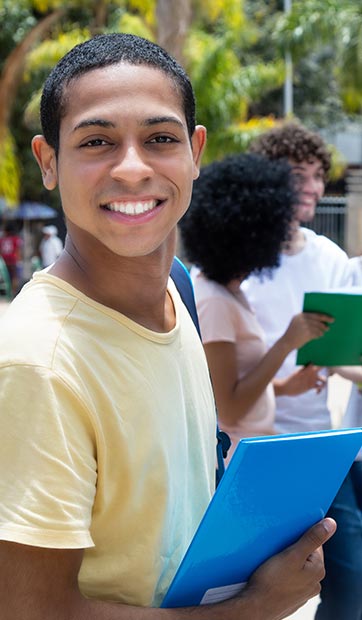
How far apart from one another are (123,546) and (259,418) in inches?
56.9

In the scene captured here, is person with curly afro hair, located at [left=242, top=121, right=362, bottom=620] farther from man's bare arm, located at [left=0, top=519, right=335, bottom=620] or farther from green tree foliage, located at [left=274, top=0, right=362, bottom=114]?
green tree foliage, located at [left=274, top=0, right=362, bottom=114]

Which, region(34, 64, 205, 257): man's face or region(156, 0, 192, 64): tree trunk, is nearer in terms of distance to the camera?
region(34, 64, 205, 257): man's face

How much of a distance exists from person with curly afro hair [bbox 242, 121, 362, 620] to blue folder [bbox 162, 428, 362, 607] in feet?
4.06

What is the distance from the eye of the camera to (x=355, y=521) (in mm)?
2699

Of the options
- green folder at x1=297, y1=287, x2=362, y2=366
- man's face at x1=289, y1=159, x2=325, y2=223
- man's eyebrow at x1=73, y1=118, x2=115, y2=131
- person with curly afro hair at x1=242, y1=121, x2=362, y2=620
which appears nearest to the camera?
man's eyebrow at x1=73, y1=118, x2=115, y2=131

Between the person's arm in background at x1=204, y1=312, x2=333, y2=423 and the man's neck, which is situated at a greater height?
the man's neck

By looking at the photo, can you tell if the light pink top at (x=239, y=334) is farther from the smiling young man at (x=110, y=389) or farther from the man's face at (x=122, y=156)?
the man's face at (x=122, y=156)

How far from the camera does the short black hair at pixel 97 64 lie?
1.42m

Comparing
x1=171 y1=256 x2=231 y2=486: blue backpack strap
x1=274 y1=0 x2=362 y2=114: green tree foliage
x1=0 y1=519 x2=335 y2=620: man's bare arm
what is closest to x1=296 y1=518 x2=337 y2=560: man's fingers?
x1=0 y1=519 x2=335 y2=620: man's bare arm

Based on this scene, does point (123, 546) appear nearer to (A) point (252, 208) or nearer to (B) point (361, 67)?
(A) point (252, 208)

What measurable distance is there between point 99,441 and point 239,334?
5.04ft

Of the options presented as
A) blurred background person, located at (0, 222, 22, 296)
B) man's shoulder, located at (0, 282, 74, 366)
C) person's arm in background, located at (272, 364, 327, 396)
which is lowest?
blurred background person, located at (0, 222, 22, 296)

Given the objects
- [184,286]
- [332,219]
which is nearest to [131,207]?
[184,286]

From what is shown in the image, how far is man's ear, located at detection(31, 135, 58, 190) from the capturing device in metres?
1.51
